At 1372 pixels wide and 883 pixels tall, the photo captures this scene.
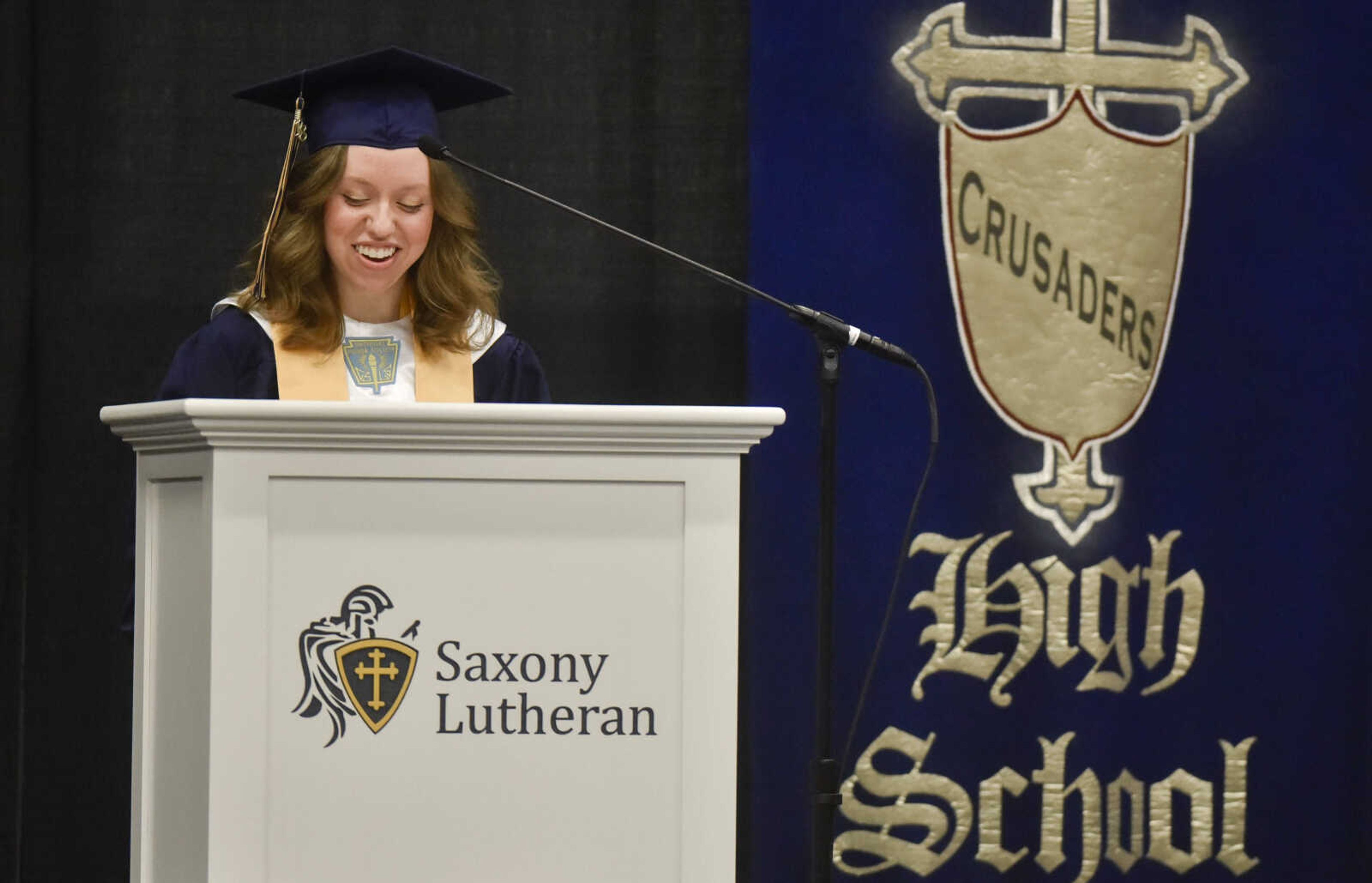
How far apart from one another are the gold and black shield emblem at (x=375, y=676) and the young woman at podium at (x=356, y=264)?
0.70m

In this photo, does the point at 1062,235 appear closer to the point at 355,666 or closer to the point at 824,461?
the point at 824,461

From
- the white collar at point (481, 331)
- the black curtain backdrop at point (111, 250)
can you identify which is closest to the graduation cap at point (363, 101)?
the white collar at point (481, 331)

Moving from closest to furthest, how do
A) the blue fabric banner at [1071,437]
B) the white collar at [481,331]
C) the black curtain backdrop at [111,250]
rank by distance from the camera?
the white collar at [481,331] → the black curtain backdrop at [111,250] → the blue fabric banner at [1071,437]

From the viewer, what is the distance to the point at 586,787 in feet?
4.95

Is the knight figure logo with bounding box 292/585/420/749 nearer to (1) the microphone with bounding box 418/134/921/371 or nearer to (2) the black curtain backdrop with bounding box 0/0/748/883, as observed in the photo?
(1) the microphone with bounding box 418/134/921/371

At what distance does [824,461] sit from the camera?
6.29 ft

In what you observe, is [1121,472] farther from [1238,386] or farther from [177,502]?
[177,502]

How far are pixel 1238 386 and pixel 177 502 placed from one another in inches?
82.4

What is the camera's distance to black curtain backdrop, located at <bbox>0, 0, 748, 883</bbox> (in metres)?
2.63

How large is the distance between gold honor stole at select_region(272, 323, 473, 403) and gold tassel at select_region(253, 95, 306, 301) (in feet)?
0.20

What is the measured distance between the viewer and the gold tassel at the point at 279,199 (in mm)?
2117

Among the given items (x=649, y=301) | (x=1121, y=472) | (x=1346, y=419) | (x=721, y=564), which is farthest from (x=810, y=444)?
(x=721, y=564)

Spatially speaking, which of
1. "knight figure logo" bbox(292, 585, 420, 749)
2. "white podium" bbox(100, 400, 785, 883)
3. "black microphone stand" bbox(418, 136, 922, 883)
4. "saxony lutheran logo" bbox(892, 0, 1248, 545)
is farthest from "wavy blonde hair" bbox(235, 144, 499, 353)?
"saxony lutheran logo" bbox(892, 0, 1248, 545)

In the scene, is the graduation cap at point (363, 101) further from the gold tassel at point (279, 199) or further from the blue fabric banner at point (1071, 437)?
the blue fabric banner at point (1071, 437)
